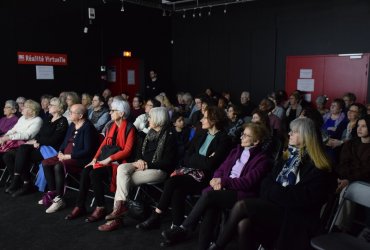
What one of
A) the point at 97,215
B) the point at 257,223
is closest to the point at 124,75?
the point at 97,215

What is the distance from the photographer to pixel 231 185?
320cm

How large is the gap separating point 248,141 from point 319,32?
578 centimetres

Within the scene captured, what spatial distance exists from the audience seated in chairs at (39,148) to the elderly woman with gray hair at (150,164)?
1.33 meters

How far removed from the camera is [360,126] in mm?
3627

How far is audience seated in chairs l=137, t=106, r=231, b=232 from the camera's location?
346 centimetres

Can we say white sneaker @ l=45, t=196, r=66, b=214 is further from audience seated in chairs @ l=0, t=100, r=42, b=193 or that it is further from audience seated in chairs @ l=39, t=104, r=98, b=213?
audience seated in chairs @ l=0, t=100, r=42, b=193

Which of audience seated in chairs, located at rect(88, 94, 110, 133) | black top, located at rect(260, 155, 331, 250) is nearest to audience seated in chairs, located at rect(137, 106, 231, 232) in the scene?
black top, located at rect(260, 155, 331, 250)

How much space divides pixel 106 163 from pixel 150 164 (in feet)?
1.77

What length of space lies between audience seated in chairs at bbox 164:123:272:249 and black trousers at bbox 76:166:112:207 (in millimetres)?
974

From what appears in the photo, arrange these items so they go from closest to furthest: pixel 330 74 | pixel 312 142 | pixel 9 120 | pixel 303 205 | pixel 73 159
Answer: pixel 303 205 < pixel 312 142 < pixel 73 159 < pixel 9 120 < pixel 330 74

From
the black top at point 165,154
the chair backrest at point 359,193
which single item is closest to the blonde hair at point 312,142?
the chair backrest at point 359,193

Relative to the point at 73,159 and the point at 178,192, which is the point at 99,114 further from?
the point at 178,192

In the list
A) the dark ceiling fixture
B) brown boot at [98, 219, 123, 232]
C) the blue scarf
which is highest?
the dark ceiling fixture

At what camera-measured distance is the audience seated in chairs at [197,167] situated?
A: 346 centimetres
